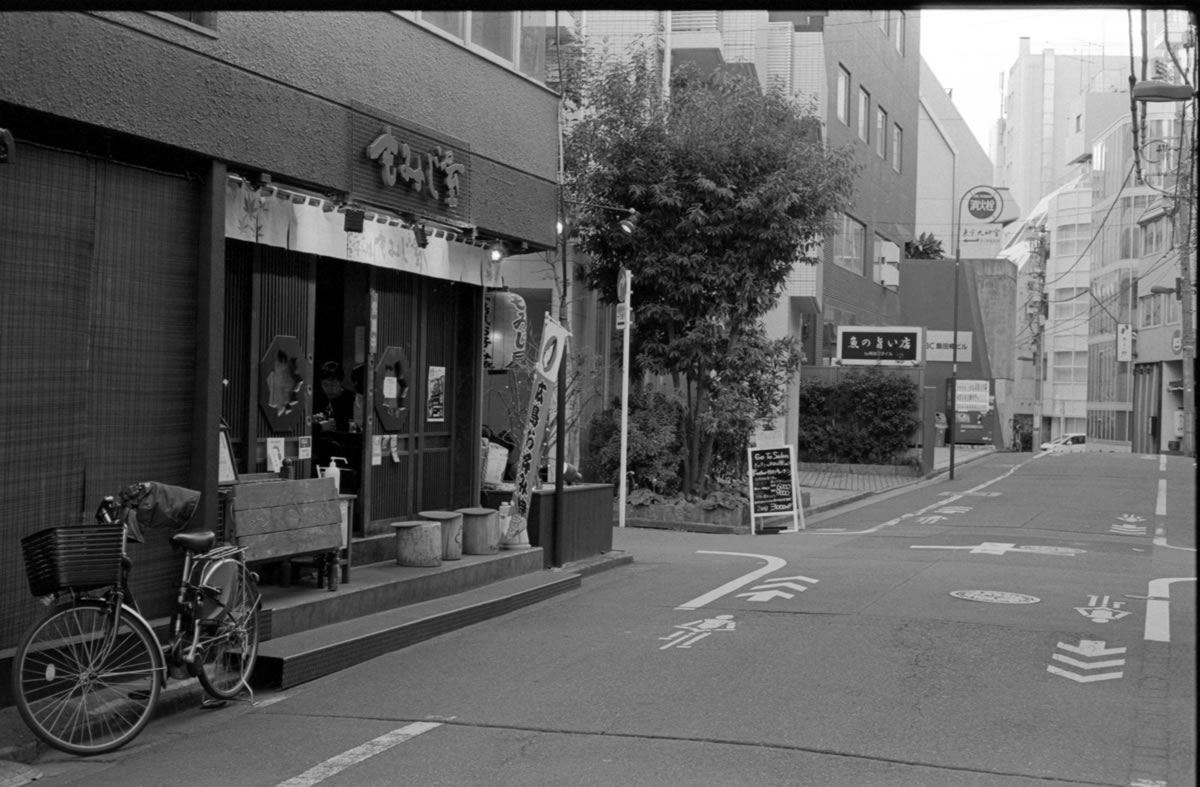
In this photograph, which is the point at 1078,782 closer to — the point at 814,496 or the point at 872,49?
the point at 814,496

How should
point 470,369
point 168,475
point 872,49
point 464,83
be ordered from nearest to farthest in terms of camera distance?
point 168,475, point 464,83, point 470,369, point 872,49

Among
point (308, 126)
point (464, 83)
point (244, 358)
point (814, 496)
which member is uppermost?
point (464, 83)

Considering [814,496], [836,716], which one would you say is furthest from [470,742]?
[814,496]

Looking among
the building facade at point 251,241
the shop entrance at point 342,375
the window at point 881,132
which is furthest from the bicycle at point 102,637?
the window at point 881,132

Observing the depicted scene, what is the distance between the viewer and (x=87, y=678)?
692cm

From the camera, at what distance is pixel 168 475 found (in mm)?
9133

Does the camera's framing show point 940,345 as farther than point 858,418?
Yes

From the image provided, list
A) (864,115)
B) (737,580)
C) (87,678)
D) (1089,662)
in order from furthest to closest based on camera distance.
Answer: (864,115), (737,580), (1089,662), (87,678)

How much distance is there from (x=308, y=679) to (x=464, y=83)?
7.00 metres

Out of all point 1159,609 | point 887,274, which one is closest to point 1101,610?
point 1159,609

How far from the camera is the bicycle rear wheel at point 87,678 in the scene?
6629 millimetres

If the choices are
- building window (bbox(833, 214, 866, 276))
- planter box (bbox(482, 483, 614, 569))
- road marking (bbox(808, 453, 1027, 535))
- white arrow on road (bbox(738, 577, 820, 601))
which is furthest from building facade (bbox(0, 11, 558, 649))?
building window (bbox(833, 214, 866, 276))

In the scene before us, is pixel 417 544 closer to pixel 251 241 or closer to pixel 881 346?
pixel 251 241

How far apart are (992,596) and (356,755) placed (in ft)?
25.7
